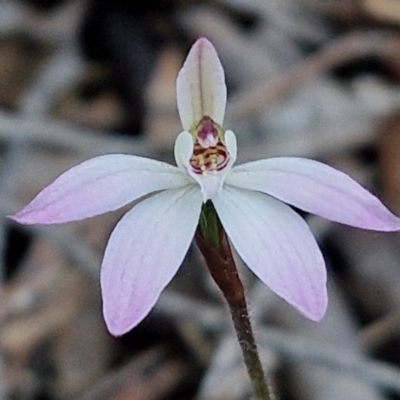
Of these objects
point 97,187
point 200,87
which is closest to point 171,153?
point 200,87

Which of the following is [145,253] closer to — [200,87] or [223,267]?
[223,267]

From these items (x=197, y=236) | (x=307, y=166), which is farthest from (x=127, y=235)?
(x=307, y=166)

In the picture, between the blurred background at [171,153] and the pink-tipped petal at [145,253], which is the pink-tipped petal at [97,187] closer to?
the pink-tipped petal at [145,253]

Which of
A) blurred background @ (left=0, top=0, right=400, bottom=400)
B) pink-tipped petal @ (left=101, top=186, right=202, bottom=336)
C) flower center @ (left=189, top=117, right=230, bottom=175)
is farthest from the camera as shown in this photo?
blurred background @ (left=0, top=0, right=400, bottom=400)

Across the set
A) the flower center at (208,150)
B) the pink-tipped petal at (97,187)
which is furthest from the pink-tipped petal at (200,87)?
the pink-tipped petal at (97,187)

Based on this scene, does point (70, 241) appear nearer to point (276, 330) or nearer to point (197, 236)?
point (276, 330)

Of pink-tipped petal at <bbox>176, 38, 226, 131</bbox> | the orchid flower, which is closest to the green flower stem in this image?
the orchid flower

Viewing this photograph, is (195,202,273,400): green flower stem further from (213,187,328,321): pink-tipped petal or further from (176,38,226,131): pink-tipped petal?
(176,38,226,131): pink-tipped petal
